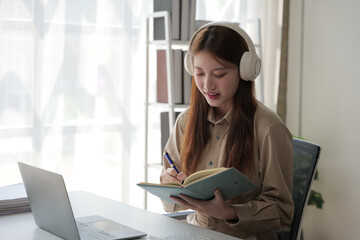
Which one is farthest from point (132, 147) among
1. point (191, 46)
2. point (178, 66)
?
point (191, 46)

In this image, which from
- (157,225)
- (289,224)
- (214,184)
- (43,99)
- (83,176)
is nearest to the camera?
(214,184)

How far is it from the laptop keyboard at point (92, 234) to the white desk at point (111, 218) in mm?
80

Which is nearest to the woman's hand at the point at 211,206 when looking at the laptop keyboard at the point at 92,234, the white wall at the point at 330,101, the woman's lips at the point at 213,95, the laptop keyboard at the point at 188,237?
the laptop keyboard at the point at 188,237

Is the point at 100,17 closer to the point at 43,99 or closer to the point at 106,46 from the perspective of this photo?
the point at 106,46

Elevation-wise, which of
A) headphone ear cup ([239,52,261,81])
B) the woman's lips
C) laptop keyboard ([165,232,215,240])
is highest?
headphone ear cup ([239,52,261,81])

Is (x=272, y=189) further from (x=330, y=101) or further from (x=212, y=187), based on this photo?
(x=330, y=101)

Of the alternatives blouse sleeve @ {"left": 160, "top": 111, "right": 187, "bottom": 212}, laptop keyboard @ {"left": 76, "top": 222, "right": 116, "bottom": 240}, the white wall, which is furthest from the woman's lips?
the white wall

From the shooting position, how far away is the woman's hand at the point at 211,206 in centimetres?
146

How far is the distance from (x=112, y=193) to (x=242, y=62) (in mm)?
1664

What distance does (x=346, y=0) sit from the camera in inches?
122

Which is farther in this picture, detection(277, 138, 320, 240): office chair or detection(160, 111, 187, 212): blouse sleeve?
detection(160, 111, 187, 212): blouse sleeve

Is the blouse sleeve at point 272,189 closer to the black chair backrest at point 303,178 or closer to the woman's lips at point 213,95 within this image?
the black chair backrest at point 303,178

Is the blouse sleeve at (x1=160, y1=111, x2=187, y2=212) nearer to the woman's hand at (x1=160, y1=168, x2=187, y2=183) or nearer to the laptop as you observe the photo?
the woman's hand at (x1=160, y1=168, x2=187, y2=183)

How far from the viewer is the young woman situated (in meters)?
1.52
